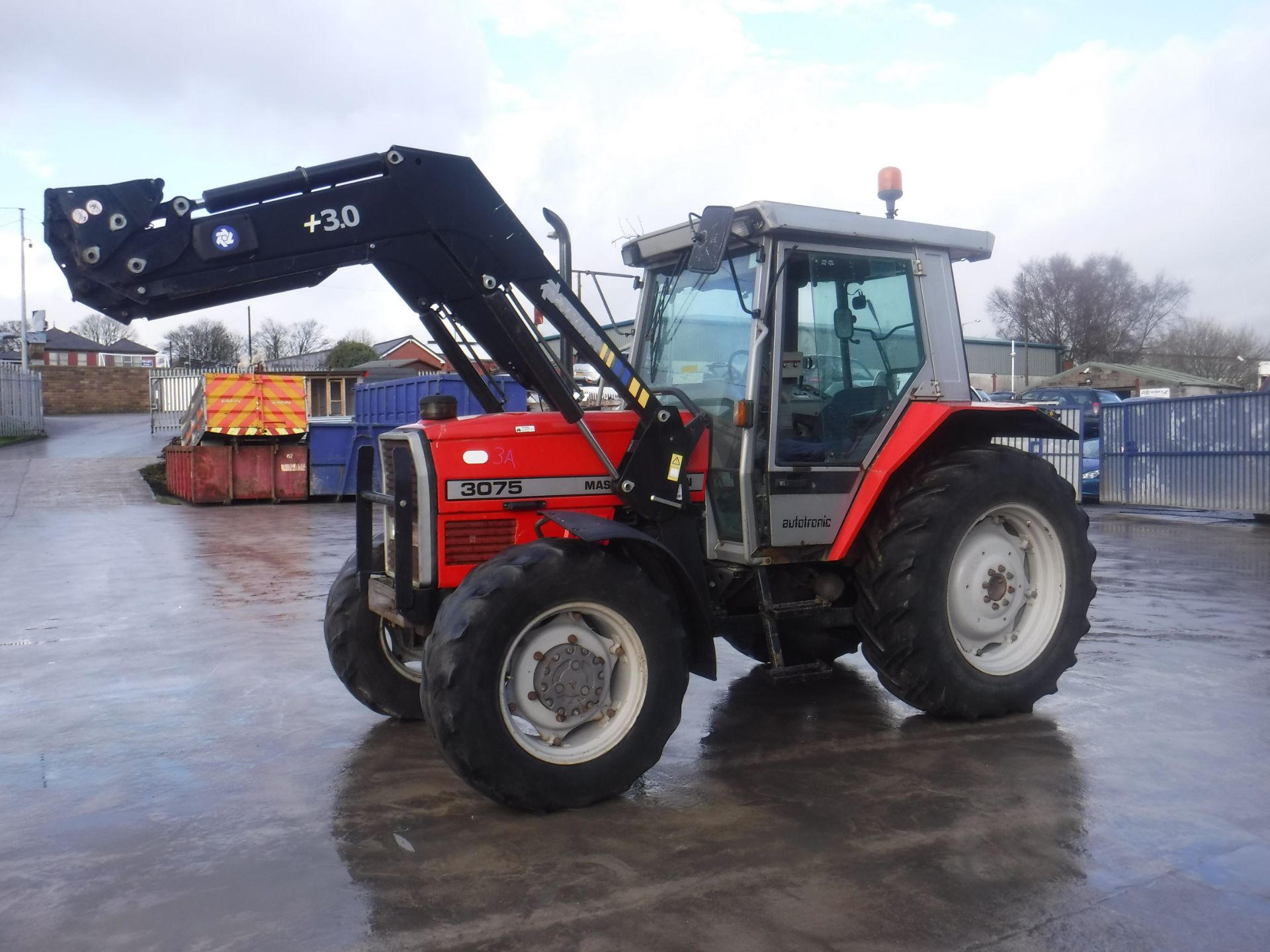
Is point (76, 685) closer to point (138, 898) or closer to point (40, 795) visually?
point (40, 795)

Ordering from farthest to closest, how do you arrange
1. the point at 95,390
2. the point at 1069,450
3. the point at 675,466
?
the point at 95,390 → the point at 1069,450 → the point at 675,466

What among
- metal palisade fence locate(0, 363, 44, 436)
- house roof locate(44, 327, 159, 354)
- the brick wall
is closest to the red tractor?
metal palisade fence locate(0, 363, 44, 436)

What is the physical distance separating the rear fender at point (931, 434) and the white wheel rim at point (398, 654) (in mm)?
2120

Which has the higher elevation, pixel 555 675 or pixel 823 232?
pixel 823 232

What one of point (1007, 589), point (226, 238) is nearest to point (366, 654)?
point (226, 238)

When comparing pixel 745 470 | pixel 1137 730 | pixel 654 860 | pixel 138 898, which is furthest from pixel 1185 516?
pixel 138 898

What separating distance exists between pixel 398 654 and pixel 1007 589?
3.08m

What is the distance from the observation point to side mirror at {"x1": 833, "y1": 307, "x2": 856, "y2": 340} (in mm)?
5469

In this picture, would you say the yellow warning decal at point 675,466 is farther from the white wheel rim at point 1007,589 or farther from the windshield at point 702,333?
the white wheel rim at point 1007,589

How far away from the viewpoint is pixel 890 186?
5832 mm

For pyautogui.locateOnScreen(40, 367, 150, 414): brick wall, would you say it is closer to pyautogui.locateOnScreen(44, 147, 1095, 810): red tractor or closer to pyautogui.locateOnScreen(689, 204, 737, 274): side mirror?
pyautogui.locateOnScreen(44, 147, 1095, 810): red tractor

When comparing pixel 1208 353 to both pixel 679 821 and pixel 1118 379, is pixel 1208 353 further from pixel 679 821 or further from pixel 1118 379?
pixel 679 821

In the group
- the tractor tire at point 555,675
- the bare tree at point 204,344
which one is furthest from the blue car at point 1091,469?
the bare tree at point 204,344

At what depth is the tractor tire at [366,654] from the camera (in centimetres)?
550
